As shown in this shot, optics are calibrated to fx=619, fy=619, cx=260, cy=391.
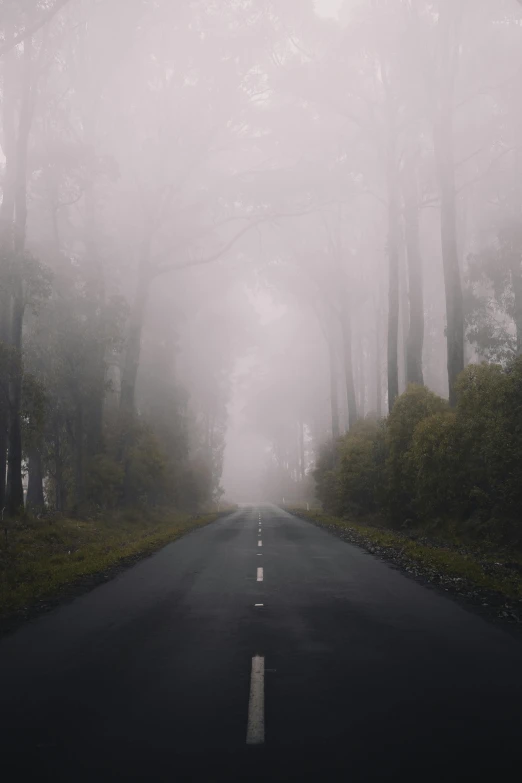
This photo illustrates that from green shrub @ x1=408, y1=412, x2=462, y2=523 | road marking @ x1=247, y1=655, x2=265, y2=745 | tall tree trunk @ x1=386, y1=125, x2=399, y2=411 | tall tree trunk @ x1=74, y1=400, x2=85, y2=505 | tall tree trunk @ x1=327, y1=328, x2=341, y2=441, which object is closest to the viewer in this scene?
road marking @ x1=247, y1=655, x2=265, y2=745

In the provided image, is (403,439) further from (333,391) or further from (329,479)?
(333,391)

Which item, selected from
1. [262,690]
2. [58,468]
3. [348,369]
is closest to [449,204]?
[348,369]

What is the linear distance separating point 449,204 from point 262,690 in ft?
68.9

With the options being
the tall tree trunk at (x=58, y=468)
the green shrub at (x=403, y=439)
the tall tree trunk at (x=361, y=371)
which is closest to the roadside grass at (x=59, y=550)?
the tall tree trunk at (x=58, y=468)

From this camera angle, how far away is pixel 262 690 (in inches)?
218

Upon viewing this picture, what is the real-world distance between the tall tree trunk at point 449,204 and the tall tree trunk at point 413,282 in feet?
9.39

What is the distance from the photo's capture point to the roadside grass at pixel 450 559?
35.0ft

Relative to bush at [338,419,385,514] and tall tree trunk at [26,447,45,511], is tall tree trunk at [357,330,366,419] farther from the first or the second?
tall tree trunk at [26,447,45,511]

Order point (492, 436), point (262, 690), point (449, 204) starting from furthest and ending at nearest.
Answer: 1. point (449, 204)
2. point (492, 436)
3. point (262, 690)

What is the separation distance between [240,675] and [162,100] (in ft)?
108

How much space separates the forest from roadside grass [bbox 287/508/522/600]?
1172mm

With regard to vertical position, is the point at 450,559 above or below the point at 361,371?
below

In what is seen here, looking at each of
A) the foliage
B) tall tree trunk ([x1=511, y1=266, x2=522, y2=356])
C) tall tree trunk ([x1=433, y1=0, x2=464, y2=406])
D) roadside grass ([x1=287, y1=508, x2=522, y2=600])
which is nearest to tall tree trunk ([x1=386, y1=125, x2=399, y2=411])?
the foliage

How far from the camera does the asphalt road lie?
4.15m
